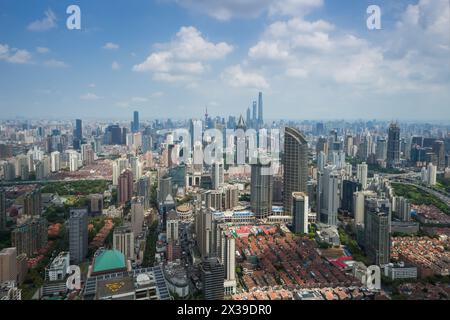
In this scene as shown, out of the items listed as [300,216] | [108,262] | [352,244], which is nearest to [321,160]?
[300,216]

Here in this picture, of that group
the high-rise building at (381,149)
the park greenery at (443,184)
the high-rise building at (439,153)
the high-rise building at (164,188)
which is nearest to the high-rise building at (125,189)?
the high-rise building at (164,188)

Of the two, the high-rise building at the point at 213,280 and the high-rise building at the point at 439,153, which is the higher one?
the high-rise building at the point at 439,153

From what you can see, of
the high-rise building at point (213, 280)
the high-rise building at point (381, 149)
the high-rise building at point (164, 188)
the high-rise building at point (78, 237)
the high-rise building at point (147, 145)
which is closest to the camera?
the high-rise building at point (213, 280)

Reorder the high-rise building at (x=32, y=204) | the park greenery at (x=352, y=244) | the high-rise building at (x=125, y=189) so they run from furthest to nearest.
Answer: the high-rise building at (x=125, y=189)
the high-rise building at (x=32, y=204)
the park greenery at (x=352, y=244)

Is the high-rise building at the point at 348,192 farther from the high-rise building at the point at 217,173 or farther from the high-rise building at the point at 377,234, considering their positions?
the high-rise building at the point at 217,173
